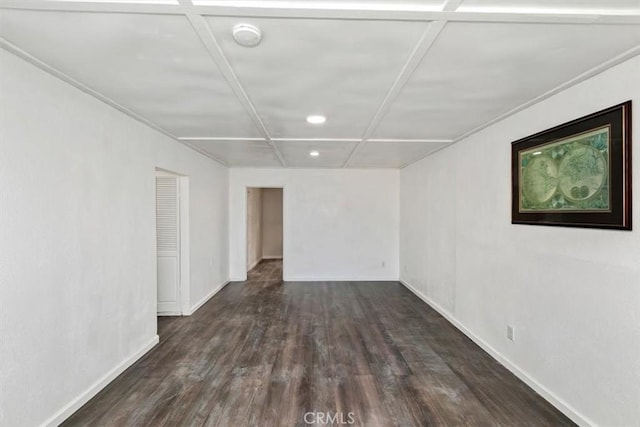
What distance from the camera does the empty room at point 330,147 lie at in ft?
4.39

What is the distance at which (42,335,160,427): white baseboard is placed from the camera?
6.06ft

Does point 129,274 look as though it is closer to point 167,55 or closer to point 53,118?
point 53,118

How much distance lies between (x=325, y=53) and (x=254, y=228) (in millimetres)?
6184

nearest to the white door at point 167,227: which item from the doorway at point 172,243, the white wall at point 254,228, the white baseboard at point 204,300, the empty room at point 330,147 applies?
the doorway at point 172,243

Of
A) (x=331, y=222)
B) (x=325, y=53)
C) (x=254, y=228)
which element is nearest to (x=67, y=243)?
(x=325, y=53)

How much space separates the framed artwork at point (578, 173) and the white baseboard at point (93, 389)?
11.8ft

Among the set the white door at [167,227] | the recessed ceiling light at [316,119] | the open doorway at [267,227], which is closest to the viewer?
the recessed ceiling light at [316,119]

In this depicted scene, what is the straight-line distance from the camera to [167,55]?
1.50 meters

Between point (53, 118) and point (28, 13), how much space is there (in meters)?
0.79

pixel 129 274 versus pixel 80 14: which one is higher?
pixel 80 14

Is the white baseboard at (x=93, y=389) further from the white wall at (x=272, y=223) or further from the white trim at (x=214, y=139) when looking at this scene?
the white wall at (x=272, y=223)

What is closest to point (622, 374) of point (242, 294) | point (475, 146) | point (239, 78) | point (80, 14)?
point (475, 146)

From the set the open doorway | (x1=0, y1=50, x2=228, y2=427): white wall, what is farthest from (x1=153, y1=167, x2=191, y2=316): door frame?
the open doorway

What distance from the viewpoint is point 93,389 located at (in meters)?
2.14
